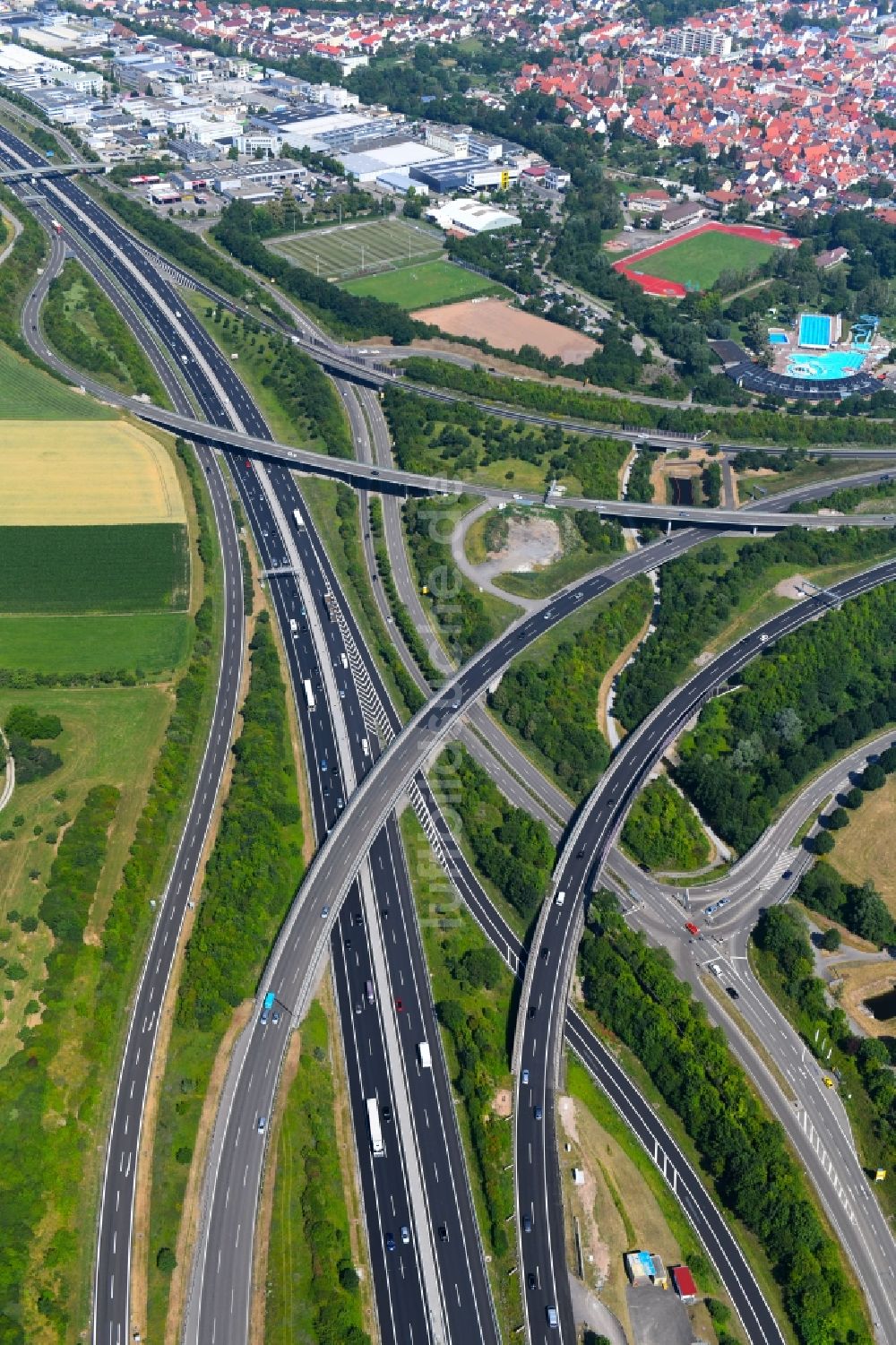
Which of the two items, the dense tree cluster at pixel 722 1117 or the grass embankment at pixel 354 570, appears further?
the grass embankment at pixel 354 570

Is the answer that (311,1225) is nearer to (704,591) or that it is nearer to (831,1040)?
(831,1040)

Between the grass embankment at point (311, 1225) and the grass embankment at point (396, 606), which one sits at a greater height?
the grass embankment at point (396, 606)

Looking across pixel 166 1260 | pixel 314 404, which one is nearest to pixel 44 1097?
pixel 166 1260

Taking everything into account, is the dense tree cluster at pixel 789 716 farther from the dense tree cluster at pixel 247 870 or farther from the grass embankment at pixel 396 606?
the dense tree cluster at pixel 247 870

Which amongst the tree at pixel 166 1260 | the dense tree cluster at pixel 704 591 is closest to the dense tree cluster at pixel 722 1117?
the dense tree cluster at pixel 704 591

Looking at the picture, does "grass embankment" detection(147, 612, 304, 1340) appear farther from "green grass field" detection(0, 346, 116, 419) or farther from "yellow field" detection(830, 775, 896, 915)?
"green grass field" detection(0, 346, 116, 419)

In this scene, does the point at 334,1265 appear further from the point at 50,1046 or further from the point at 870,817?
the point at 870,817

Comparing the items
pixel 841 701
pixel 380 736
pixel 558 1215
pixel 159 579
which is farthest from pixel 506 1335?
pixel 159 579

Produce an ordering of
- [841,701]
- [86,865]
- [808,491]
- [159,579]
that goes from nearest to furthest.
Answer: [86,865] → [841,701] → [159,579] → [808,491]
